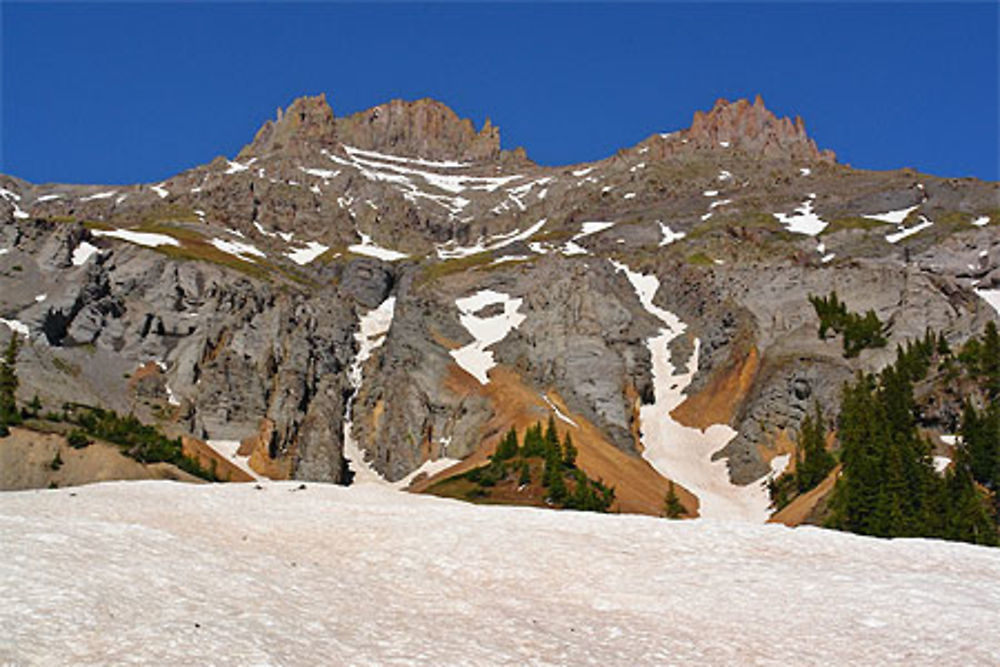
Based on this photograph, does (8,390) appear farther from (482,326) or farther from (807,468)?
(807,468)

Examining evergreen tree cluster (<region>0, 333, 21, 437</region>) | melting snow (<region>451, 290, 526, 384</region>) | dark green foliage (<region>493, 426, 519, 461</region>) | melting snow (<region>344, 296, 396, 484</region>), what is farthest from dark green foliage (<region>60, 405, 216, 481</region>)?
melting snow (<region>451, 290, 526, 384</region>)

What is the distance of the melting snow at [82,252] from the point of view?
15756cm

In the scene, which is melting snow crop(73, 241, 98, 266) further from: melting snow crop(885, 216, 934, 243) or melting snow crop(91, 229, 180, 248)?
melting snow crop(885, 216, 934, 243)

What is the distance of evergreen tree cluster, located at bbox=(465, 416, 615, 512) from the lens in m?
82.2

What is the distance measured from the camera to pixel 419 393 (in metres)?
130

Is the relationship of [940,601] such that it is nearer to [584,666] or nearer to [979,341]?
[584,666]

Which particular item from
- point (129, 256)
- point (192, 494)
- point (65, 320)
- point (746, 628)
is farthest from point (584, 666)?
point (129, 256)

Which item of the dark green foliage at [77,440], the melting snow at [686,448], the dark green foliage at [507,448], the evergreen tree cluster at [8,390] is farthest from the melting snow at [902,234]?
the evergreen tree cluster at [8,390]

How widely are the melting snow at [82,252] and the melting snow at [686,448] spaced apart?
96.7 meters

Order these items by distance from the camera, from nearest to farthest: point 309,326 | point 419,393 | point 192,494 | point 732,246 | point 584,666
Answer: point 584,666 → point 192,494 → point 419,393 → point 309,326 → point 732,246

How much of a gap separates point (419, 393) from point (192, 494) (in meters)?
98.6

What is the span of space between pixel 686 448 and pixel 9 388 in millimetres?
81038

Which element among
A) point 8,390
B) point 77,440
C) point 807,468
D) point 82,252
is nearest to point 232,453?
point 8,390

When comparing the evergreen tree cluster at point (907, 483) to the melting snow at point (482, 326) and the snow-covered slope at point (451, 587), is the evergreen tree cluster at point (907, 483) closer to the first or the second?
the snow-covered slope at point (451, 587)
